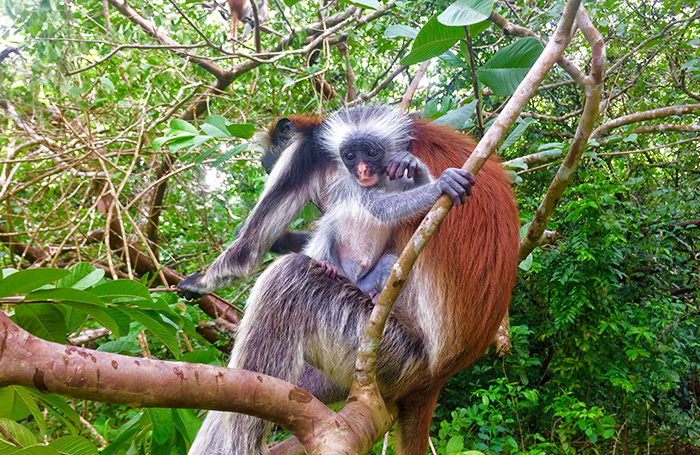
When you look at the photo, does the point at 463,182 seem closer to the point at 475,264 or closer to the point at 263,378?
the point at 475,264

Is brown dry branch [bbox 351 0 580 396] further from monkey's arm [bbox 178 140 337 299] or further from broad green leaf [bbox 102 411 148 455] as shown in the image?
monkey's arm [bbox 178 140 337 299]

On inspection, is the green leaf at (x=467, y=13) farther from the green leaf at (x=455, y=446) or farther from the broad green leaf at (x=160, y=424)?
the green leaf at (x=455, y=446)

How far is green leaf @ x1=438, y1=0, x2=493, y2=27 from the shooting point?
1.45 meters

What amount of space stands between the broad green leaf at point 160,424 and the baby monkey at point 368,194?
32.0 inches

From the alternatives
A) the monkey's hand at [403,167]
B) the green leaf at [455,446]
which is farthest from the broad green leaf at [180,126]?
the green leaf at [455,446]

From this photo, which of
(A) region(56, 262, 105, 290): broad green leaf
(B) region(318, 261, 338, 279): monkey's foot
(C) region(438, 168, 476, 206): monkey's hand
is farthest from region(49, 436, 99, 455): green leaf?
(C) region(438, 168, 476, 206): monkey's hand

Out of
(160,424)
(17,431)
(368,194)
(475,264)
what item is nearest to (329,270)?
(368,194)

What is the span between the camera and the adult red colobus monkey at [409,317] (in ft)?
6.53

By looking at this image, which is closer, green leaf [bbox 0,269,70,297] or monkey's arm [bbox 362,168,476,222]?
green leaf [bbox 0,269,70,297]

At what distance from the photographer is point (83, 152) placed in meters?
3.79

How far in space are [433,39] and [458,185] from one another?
1.56 ft

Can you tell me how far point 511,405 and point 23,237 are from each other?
4.02 m

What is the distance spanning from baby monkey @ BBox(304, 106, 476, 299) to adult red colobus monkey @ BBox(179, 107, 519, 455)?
0.36ft

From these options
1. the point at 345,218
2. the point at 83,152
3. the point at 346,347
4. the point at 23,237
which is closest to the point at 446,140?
the point at 345,218
